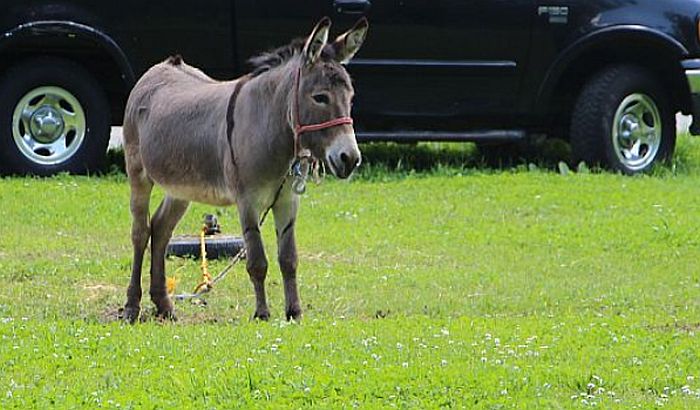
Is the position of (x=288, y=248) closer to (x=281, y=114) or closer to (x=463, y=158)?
(x=281, y=114)

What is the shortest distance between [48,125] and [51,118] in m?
0.08

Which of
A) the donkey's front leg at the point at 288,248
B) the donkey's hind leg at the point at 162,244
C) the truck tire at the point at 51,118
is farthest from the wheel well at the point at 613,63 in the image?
the donkey's front leg at the point at 288,248

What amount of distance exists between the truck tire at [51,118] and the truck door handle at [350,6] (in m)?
2.14

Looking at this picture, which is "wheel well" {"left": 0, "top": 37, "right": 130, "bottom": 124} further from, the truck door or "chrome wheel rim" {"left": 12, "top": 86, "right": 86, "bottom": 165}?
the truck door

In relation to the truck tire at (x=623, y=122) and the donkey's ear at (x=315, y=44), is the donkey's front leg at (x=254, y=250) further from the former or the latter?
the truck tire at (x=623, y=122)

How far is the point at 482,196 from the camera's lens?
14609 mm

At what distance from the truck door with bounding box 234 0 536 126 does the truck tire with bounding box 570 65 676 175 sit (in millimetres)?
683

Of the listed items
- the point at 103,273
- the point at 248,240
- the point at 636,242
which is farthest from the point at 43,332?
the point at 636,242

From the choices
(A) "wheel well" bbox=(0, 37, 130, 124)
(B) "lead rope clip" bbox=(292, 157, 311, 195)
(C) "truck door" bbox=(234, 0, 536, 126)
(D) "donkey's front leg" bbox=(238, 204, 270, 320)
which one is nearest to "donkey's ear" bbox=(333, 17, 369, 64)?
(B) "lead rope clip" bbox=(292, 157, 311, 195)

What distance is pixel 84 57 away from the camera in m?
15.0

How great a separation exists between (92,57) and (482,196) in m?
3.55

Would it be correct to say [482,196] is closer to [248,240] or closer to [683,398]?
[248,240]

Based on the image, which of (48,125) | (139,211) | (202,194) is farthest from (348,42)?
(48,125)

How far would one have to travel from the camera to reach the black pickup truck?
14.8 m
